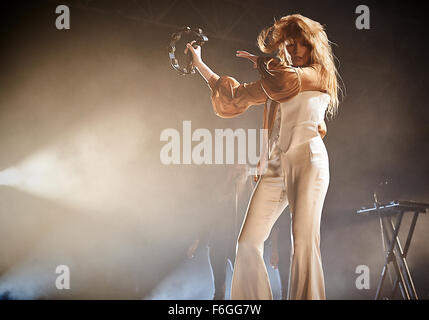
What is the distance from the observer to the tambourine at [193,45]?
3885 millimetres

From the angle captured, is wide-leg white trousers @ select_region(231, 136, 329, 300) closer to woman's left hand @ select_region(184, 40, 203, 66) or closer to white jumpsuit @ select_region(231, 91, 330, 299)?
white jumpsuit @ select_region(231, 91, 330, 299)

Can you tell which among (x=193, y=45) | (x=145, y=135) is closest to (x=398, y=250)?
(x=145, y=135)

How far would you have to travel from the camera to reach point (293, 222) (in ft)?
9.85

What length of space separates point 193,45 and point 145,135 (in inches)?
37.3

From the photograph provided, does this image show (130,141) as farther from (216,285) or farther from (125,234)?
(216,285)

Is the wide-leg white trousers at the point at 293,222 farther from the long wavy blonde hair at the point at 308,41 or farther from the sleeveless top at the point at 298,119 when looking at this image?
the long wavy blonde hair at the point at 308,41

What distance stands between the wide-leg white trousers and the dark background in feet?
2.46

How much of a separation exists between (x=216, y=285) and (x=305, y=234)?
110 cm

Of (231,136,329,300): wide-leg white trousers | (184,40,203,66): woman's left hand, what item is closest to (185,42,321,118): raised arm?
(184,40,203,66): woman's left hand

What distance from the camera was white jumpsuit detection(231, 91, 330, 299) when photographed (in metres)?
2.89

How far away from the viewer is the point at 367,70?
398cm

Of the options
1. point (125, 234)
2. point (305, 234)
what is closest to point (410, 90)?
point (305, 234)

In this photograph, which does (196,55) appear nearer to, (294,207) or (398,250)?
(294,207)

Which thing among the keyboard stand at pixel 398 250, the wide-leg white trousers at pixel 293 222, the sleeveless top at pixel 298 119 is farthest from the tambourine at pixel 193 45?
the keyboard stand at pixel 398 250
